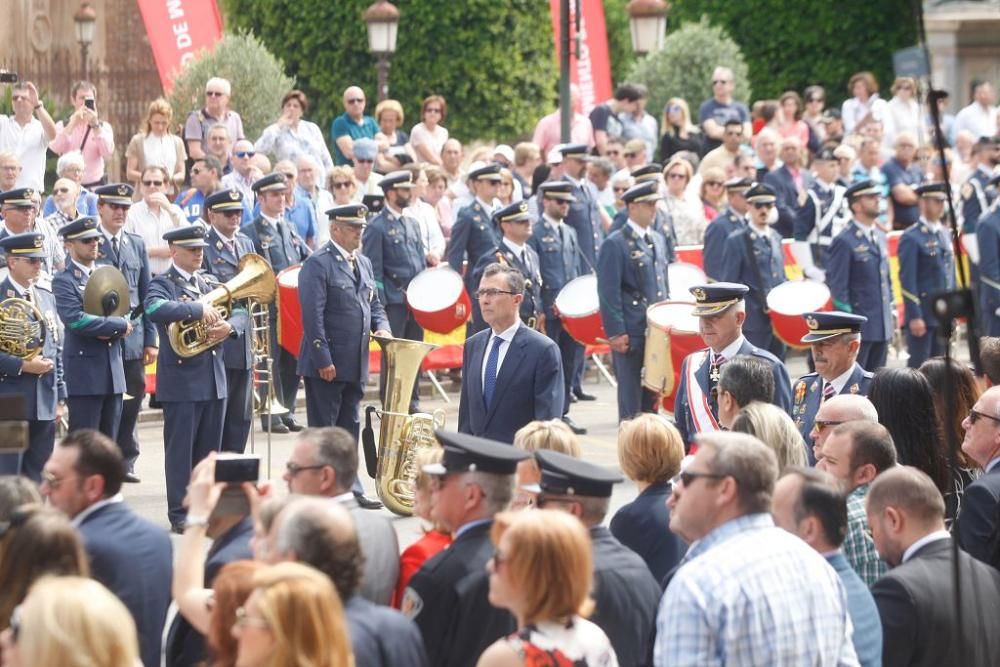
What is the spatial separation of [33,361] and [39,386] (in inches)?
7.1

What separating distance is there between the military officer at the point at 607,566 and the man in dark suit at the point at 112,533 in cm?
129

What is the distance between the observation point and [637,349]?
49.3 feet

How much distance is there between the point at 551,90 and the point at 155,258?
1200cm

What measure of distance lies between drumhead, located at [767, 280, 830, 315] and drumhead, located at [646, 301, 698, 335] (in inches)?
57.4

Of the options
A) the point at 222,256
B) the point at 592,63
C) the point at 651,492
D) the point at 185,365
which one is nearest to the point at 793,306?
the point at 222,256

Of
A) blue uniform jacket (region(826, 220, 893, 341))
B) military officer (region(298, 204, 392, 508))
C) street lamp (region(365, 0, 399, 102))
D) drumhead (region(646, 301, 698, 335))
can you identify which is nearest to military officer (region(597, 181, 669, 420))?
drumhead (region(646, 301, 698, 335))

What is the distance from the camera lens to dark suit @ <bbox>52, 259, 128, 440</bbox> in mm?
12133

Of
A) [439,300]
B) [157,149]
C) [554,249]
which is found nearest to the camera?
[439,300]

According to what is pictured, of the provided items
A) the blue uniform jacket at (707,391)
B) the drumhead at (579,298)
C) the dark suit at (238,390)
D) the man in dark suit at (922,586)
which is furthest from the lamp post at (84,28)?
the man in dark suit at (922,586)

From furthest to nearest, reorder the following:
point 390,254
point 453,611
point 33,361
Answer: point 390,254, point 33,361, point 453,611

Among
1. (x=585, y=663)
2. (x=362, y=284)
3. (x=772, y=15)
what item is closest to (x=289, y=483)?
(x=585, y=663)

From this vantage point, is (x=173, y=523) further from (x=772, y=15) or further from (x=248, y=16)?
(x=772, y=15)

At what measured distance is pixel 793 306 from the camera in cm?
1573

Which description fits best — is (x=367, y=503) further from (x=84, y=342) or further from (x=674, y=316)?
(x=674, y=316)
